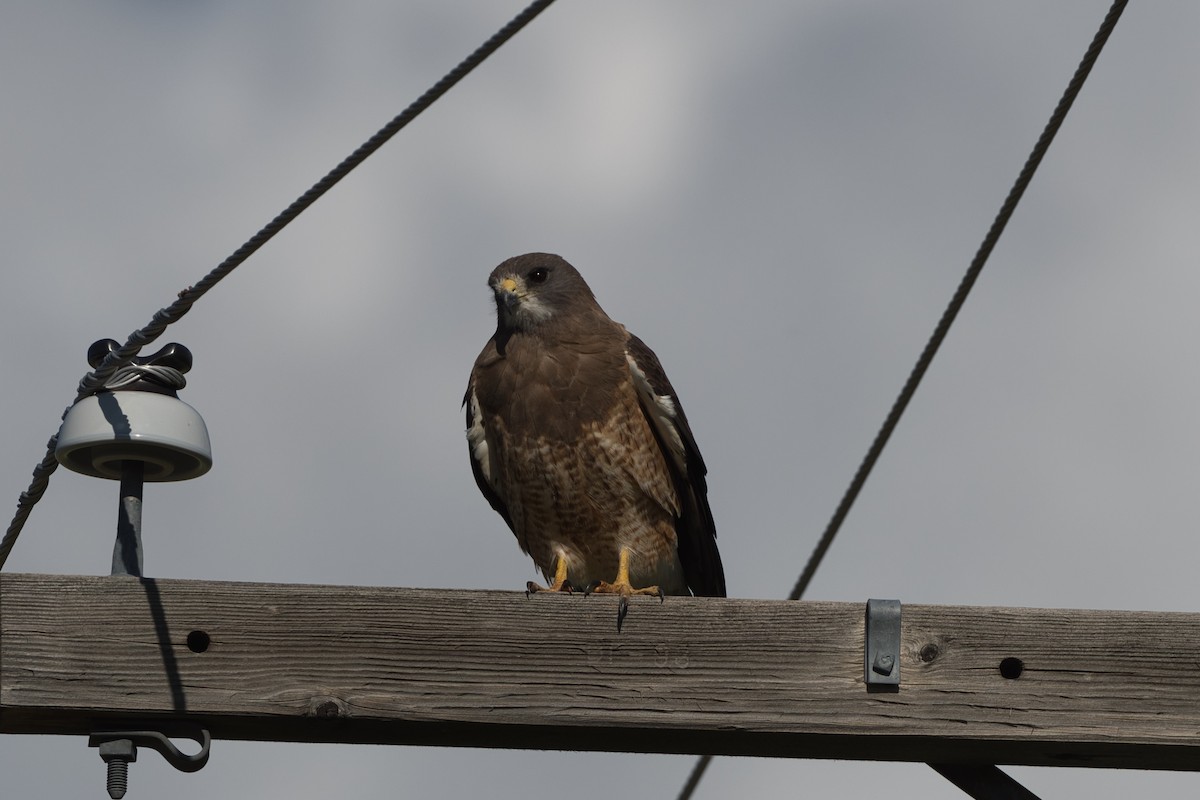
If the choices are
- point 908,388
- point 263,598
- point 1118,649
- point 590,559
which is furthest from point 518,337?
point 1118,649

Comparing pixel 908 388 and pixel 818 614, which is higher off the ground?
pixel 908 388

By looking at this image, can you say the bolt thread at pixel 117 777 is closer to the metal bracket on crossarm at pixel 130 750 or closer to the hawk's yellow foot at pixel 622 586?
the metal bracket on crossarm at pixel 130 750

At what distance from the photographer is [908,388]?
4180 millimetres

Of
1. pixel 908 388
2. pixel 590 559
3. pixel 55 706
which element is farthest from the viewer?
pixel 590 559

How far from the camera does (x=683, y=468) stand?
5270mm

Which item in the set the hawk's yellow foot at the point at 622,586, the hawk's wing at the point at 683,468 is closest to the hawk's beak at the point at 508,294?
the hawk's wing at the point at 683,468

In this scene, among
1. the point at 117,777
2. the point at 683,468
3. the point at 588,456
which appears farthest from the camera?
the point at 683,468

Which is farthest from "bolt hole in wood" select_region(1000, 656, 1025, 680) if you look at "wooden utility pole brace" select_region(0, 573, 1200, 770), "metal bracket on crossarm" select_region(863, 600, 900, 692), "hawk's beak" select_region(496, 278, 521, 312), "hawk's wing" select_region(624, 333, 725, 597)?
"hawk's beak" select_region(496, 278, 521, 312)

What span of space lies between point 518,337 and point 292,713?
2.85 metres

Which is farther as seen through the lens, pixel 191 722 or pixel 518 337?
pixel 518 337

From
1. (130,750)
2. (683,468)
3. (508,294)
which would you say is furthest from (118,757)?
(508,294)

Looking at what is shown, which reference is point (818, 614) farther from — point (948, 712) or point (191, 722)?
point (191, 722)

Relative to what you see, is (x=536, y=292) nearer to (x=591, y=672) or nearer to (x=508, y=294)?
(x=508, y=294)

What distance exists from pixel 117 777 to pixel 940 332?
8.32 feet
